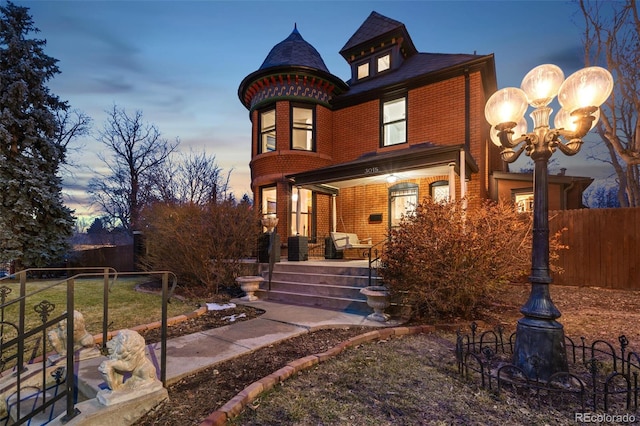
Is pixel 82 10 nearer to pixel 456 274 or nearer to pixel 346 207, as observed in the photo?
pixel 346 207

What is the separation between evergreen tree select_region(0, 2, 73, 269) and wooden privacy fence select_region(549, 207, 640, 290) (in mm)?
17246

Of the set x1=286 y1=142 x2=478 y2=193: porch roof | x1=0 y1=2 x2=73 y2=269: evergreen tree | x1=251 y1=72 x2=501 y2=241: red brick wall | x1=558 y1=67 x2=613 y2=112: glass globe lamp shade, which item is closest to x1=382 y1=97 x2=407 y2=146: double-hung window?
x1=251 y1=72 x2=501 y2=241: red brick wall

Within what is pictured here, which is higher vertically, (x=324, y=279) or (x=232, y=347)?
(x=324, y=279)

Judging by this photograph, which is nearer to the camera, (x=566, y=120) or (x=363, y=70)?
(x=566, y=120)

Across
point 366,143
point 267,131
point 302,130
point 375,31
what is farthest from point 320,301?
point 375,31

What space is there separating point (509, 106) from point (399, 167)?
4.88 metres

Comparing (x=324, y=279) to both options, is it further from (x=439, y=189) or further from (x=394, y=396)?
(x=439, y=189)

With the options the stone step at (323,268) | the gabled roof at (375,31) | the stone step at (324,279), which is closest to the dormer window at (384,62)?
the gabled roof at (375,31)

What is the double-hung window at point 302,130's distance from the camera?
1212 cm

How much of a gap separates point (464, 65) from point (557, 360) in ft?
30.4

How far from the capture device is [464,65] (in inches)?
380

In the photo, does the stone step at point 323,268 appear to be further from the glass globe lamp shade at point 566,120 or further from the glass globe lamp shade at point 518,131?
the glass globe lamp shade at point 566,120

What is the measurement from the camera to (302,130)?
12273 mm

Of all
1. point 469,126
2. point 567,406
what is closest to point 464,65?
point 469,126
